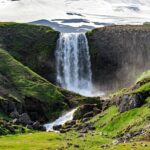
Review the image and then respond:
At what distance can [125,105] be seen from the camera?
116m

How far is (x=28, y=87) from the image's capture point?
7008 inches

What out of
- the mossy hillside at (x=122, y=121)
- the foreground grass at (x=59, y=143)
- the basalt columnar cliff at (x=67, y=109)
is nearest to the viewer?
the foreground grass at (x=59, y=143)

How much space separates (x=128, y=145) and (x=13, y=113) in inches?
2811

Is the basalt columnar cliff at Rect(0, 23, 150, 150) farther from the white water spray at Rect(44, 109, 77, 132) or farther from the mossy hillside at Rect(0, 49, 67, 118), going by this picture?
the white water spray at Rect(44, 109, 77, 132)

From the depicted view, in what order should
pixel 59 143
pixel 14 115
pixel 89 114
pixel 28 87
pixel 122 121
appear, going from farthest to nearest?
pixel 28 87, pixel 14 115, pixel 89 114, pixel 122 121, pixel 59 143

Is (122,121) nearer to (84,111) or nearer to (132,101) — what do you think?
(132,101)

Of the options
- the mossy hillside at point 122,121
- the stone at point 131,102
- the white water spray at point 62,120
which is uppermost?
the stone at point 131,102

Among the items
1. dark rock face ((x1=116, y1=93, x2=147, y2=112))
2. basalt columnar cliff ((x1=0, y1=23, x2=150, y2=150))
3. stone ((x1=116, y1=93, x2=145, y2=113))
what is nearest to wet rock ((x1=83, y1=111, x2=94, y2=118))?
basalt columnar cliff ((x1=0, y1=23, x2=150, y2=150))

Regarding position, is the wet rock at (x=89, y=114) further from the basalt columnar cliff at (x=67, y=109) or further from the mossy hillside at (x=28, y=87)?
the mossy hillside at (x=28, y=87)

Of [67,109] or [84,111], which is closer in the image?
[84,111]

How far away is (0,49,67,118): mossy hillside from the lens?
17050 centimetres

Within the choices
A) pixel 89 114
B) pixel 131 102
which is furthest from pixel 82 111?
pixel 131 102

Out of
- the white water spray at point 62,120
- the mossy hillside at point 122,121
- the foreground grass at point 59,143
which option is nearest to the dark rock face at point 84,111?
the white water spray at point 62,120

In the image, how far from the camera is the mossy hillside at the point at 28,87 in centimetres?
17050
